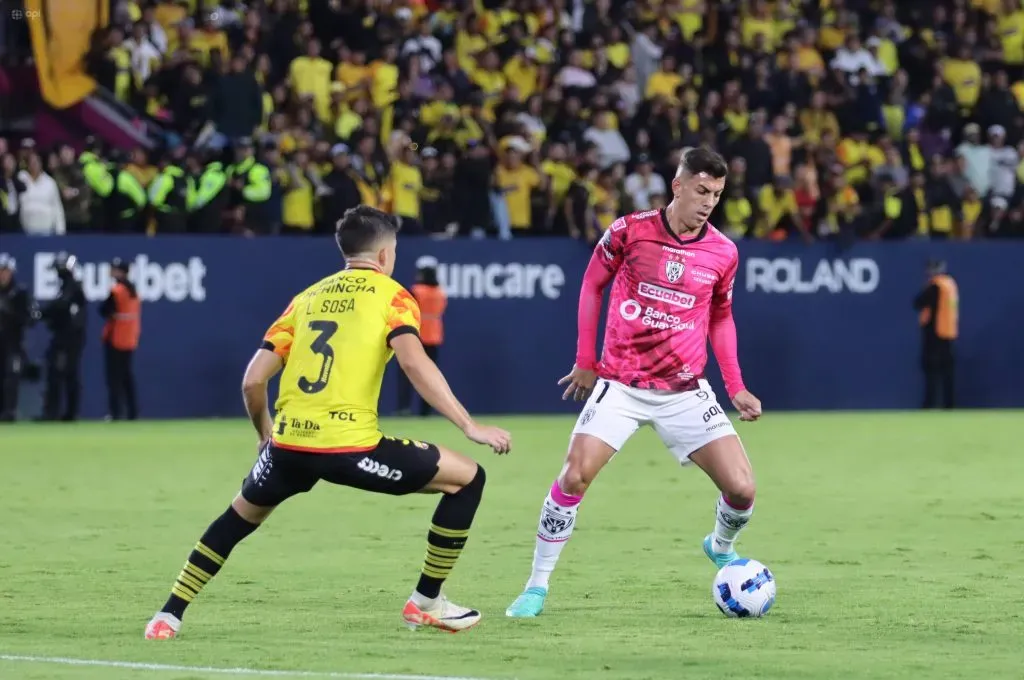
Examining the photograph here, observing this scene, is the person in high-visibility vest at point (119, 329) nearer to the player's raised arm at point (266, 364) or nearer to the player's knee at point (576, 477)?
the player's knee at point (576, 477)

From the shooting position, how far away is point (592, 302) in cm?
972

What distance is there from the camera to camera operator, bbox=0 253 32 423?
2434 centimetres

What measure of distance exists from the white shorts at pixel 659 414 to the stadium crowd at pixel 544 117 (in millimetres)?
15483

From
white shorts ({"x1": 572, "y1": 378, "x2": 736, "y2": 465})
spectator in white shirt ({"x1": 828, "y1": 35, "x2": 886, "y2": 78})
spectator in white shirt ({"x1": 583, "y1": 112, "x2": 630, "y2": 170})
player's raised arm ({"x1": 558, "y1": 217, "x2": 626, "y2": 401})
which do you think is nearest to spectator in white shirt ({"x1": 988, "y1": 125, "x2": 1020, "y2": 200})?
spectator in white shirt ({"x1": 828, "y1": 35, "x2": 886, "y2": 78})

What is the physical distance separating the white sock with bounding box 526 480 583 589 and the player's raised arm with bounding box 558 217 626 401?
0.51 meters

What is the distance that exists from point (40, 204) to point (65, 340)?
172cm

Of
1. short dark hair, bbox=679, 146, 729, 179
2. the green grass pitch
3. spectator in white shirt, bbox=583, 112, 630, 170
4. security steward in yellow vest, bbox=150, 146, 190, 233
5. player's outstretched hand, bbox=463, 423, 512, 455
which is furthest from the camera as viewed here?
spectator in white shirt, bbox=583, 112, 630, 170

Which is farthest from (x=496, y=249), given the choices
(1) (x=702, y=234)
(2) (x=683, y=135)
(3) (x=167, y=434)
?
(1) (x=702, y=234)

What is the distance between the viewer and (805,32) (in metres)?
31.2

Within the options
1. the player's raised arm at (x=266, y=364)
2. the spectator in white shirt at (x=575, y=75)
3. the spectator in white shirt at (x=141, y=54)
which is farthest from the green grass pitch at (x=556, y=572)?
the spectator in white shirt at (x=575, y=75)

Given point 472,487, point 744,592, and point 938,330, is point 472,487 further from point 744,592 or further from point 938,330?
point 938,330

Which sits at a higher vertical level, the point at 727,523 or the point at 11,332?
the point at 727,523

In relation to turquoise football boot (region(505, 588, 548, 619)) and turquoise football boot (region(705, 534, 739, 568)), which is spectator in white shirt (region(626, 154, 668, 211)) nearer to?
turquoise football boot (region(705, 534, 739, 568))

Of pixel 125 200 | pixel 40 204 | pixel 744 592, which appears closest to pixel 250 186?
pixel 125 200
